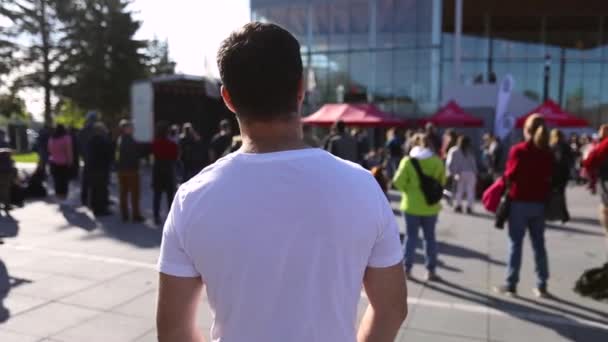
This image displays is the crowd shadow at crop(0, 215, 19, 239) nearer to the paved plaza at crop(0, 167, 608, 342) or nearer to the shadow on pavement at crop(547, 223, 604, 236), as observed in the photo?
the paved plaza at crop(0, 167, 608, 342)

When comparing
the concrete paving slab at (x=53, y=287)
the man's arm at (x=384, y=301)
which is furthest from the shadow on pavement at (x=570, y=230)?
the man's arm at (x=384, y=301)

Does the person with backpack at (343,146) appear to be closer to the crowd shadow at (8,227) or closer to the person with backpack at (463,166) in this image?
the person with backpack at (463,166)

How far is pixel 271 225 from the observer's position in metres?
1.18

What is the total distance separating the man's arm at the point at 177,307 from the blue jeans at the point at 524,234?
4526 millimetres

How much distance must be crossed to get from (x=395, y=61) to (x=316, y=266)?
2712 cm

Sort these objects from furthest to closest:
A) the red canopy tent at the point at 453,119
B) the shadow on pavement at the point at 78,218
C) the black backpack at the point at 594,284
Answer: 1. the red canopy tent at the point at 453,119
2. the shadow on pavement at the point at 78,218
3. the black backpack at the point at 594,284

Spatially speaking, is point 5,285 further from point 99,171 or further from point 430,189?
point 430,189

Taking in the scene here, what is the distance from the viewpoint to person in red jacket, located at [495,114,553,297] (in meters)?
5.01

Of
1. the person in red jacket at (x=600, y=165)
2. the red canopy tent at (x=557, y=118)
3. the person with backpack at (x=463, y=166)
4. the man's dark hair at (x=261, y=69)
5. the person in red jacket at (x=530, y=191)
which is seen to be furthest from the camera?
the red canopy tent at (x=557, y=118)

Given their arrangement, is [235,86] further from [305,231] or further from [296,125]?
[305,231]

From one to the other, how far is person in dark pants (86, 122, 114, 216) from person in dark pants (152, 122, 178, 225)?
1.12 m

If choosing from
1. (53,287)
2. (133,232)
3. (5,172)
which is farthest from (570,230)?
(5,172)

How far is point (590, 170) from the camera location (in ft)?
18.4

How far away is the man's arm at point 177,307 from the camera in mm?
1274
